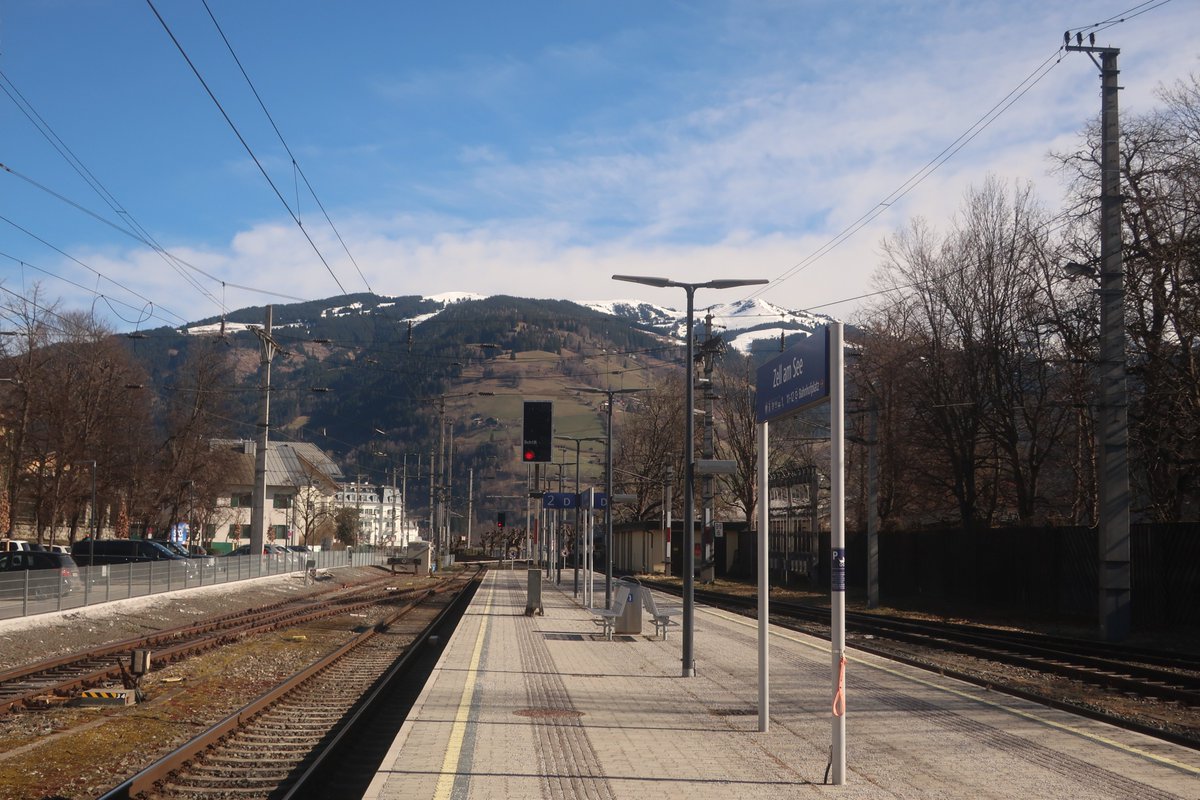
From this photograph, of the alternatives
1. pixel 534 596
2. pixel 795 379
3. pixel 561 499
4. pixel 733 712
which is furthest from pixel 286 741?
pixel 561 499

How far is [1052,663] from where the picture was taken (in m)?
18.9

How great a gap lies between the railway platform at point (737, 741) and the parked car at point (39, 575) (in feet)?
37.7

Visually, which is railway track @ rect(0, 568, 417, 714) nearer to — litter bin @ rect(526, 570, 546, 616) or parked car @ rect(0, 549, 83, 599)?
parked car @ rect(0, 549, 83, 599)

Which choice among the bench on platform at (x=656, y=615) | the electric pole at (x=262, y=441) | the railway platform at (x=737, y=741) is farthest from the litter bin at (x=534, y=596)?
the electric pole at (x=262, y=441)

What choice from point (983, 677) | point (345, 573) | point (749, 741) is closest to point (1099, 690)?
point (983, 677)

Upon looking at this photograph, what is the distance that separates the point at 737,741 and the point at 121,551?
138 feet

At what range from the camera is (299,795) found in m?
9.63

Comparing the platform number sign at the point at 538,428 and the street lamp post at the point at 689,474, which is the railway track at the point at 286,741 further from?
the platform number sign at the point at 538,428

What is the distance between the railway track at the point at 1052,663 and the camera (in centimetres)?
1438

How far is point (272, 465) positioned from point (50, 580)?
101 metres

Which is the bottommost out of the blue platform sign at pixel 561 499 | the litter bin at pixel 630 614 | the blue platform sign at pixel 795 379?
the litter bin at pixel 630 614

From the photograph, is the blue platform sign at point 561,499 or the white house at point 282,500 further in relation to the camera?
the white house at point 282,500

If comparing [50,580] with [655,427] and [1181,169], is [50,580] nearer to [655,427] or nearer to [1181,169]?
[1181,169]

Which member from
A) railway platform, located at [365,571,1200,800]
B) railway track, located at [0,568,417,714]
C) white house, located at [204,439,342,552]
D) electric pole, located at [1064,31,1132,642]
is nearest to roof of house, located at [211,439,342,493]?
white house, located at [204,439,342,552]
